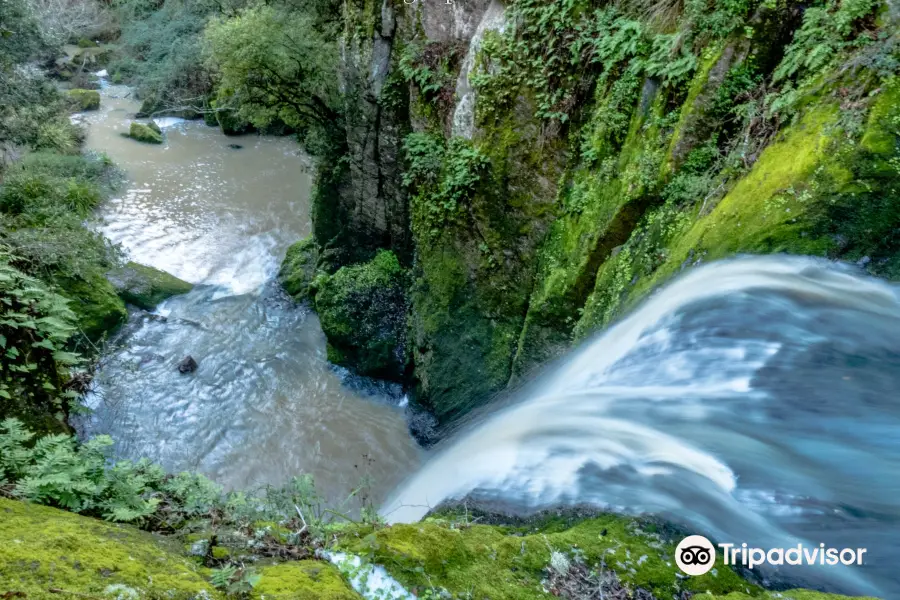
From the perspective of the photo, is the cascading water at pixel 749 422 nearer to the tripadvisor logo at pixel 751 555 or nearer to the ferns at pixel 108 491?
the tripadvisor logo at pixel 751 555

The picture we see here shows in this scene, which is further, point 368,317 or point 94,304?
point 368,317

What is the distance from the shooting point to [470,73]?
25.7 ft

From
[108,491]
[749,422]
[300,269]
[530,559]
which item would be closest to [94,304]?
[300,269]

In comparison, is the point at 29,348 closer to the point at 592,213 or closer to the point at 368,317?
the point at 368,317

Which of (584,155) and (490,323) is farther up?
(584,155)

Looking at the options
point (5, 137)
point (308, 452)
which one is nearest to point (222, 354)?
point (308, 452)

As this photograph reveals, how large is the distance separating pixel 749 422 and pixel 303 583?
3.21 metres

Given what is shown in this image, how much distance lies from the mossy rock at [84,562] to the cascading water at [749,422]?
2.79 metres

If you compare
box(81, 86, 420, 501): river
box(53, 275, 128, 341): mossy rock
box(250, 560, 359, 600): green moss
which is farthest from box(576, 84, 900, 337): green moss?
box(53, 275, 128, 341): mossy rock

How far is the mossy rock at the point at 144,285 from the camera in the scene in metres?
11.4

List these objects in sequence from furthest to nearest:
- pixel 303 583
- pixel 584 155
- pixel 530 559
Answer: pixel 584 155 < pixel 530 559 < pixel 303 583

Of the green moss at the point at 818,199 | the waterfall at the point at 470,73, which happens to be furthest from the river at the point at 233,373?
the waterfall at the point at 470,73

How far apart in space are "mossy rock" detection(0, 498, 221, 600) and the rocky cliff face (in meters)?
4.65

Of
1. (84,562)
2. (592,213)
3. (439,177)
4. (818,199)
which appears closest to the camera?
(84,562)
